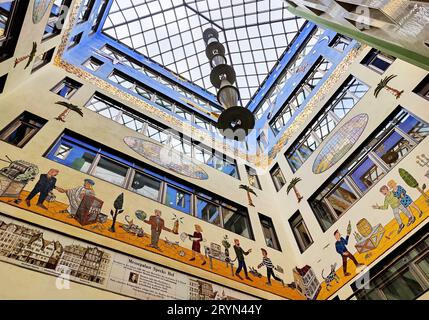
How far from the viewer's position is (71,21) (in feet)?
37.6

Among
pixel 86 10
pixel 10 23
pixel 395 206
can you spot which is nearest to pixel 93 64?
pixel 86 10

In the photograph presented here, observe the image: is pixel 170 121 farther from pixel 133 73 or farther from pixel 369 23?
pixel 369 23

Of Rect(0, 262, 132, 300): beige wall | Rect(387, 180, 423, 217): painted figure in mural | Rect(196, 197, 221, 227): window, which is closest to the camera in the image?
Rect(0, 262, 132, 300): beige wall

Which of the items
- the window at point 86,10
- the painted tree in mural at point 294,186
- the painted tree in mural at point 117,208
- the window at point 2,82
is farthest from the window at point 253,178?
the window at point 86,10

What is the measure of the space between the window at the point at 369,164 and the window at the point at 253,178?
3168mm

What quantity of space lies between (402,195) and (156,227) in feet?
20.7

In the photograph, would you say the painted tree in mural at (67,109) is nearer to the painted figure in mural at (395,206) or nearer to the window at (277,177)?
the window at (277,177)

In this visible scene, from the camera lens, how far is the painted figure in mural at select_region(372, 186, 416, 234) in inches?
264

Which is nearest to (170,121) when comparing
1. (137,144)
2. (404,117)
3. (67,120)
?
(137,144)

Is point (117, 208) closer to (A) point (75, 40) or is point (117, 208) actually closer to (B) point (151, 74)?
(A) point (75, 40)

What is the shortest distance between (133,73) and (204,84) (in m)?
7.32

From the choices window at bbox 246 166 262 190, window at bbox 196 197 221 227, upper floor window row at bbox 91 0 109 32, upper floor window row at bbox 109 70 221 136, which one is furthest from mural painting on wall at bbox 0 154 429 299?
upper floor window row at bbox 91 0 109 32

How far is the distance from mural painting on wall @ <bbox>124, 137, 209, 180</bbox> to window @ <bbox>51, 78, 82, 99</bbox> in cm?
293

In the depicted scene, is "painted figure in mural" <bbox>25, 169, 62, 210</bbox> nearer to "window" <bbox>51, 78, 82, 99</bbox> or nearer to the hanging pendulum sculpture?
"window" <bbox>51, 78, 82, 99</bbox>
